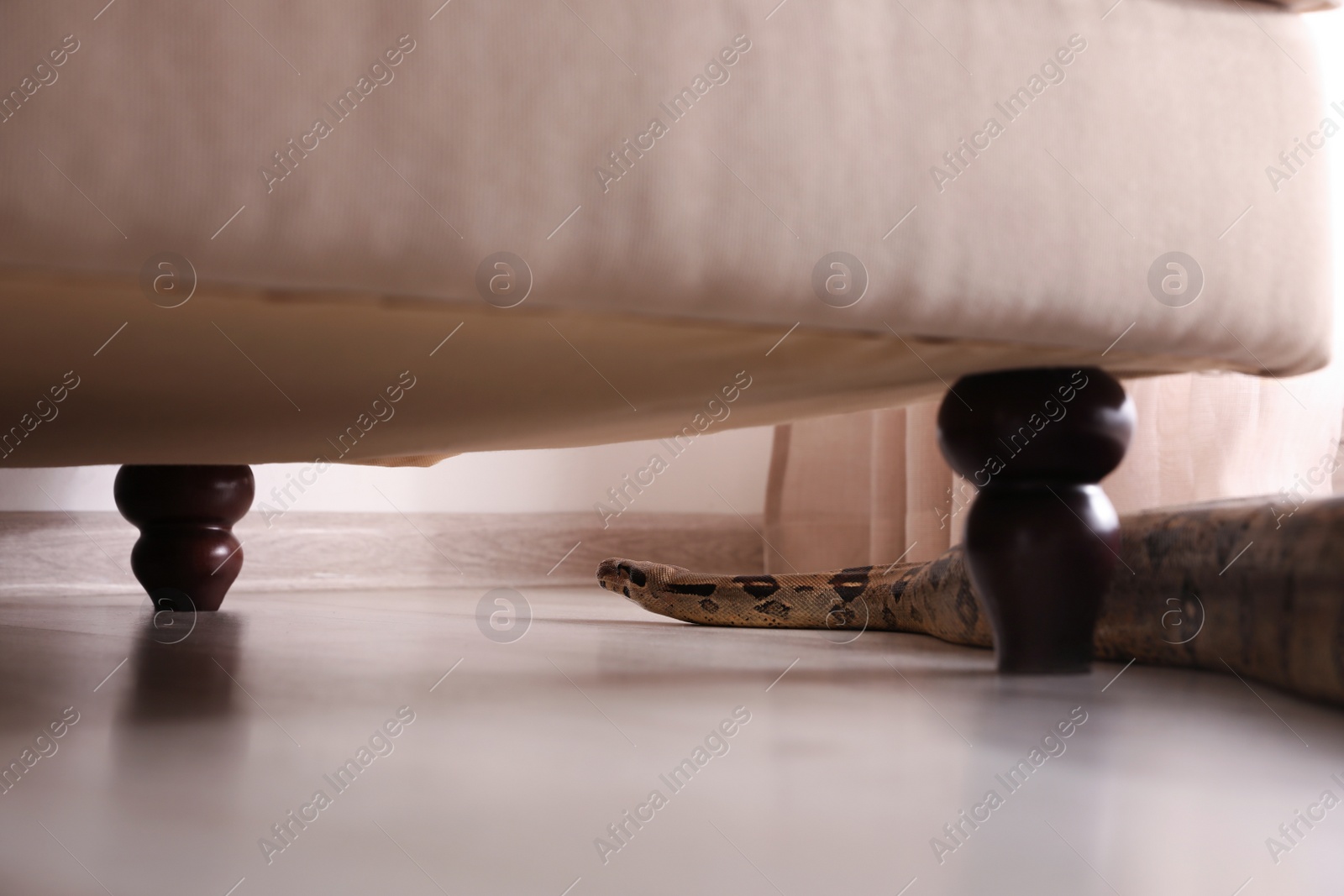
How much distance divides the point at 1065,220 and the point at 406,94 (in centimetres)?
45

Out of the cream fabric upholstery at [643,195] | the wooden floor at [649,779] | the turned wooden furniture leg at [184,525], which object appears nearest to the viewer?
the wooden floor at [649,779]

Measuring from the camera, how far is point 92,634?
1.40 metres

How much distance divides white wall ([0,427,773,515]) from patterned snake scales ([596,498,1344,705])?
55.2 inches

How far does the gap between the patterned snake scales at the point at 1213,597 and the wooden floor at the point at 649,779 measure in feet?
0.12

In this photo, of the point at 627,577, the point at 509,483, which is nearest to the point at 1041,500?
the point at 627,577

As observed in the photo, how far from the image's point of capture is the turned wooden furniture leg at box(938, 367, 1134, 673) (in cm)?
86

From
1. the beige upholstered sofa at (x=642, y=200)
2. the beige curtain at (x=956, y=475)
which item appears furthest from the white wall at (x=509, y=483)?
the beige upholstered sofa at (x=642, y=200)

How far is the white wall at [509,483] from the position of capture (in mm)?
2533

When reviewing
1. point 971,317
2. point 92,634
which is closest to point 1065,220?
point 971,317

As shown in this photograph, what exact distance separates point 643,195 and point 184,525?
142cm

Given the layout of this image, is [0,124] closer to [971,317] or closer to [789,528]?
[971,317]

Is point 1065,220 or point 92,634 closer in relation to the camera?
point 1065,220

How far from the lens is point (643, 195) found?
2.10ft

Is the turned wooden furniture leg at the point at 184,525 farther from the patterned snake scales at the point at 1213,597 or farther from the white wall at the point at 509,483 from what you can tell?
the patterned snake scales at the point at 1213,597
